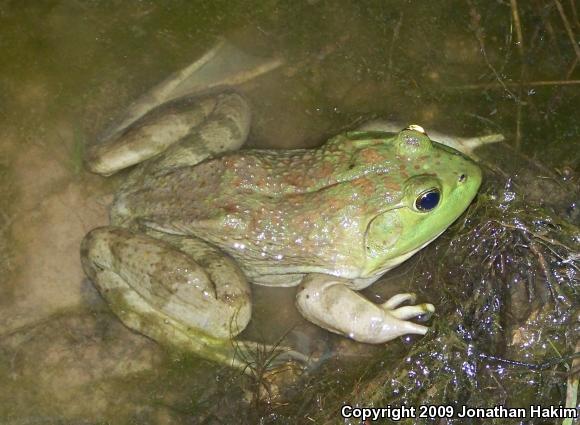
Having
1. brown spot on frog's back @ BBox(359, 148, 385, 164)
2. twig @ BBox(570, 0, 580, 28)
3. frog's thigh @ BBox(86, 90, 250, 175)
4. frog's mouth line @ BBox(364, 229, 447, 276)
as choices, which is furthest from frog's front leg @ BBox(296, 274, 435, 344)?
twig @ BBox(570, 0, 580, 28)

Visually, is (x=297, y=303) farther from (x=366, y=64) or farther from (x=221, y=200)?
(x=366, y=64)

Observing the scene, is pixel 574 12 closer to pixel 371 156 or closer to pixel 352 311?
pixel 371 156

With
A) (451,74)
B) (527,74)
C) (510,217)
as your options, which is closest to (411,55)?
(451,74)

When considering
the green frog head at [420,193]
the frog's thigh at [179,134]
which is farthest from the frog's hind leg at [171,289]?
the green frog head at [420,193]

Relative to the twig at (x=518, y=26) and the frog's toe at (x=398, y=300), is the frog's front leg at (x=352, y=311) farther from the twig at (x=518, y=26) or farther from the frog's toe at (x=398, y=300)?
the twig at (x=518, y=26)

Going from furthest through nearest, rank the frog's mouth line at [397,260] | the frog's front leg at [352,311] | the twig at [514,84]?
the twig at [514,84] < the frog's mouth line at [397,260] < the frog's front leg at [352,311]

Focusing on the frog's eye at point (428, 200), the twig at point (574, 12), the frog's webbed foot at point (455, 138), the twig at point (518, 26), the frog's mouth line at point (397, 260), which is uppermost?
the twig at point (574, 12)

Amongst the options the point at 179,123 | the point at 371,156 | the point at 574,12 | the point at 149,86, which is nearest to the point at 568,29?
the point at 574,12
